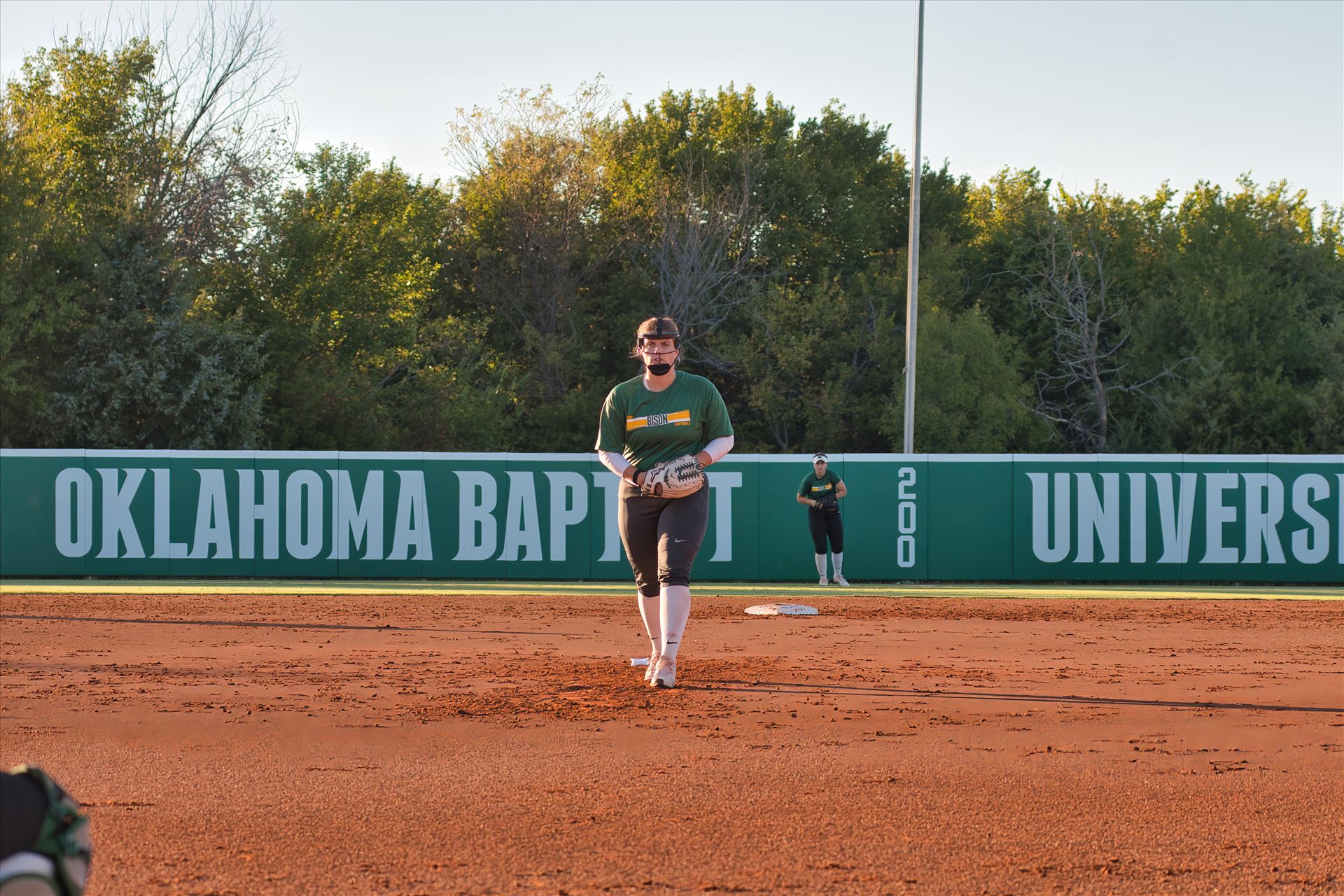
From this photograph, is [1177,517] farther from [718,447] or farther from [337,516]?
[718,447]

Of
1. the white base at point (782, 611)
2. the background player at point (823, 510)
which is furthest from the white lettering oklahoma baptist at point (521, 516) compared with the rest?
the white base at point (782, 611)

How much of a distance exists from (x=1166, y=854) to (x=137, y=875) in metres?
3.20

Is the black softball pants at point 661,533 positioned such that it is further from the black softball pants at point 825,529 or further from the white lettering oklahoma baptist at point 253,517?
the white lettering oklahoma baptist at point 253,517

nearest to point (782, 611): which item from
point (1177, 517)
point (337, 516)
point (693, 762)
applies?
point (693, 762)

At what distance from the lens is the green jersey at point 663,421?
7.64m

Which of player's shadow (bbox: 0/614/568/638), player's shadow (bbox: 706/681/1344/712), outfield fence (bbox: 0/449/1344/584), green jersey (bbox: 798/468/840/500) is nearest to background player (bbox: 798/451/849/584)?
green jersey (bbox: 798/468/840/500)

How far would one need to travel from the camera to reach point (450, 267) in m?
42.5

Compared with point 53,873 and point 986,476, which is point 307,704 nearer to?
point 53,873

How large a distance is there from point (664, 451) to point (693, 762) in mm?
2300

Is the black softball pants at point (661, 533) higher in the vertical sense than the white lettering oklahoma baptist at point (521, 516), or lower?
higher

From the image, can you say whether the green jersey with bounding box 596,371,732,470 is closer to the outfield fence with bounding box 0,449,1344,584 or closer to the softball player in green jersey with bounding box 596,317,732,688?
the softball player in green jersey with bounding box 596,317,732,688

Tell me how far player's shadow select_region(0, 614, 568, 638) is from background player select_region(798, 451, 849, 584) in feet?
20.9

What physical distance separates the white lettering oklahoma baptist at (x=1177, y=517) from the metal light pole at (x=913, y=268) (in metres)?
4.10

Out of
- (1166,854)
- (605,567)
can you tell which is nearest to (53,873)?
(1166,854)
